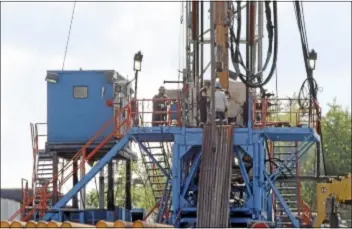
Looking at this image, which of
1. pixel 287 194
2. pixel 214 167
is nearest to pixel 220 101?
pixel 214 167

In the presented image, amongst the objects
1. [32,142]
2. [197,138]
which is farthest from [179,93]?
[32,142]

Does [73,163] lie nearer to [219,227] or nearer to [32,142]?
[32,142]

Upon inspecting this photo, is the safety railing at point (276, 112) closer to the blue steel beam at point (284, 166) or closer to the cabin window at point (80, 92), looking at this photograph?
the blue steel beam at point (284, 166)

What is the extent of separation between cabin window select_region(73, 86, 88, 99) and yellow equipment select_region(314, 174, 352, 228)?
8.19 meters

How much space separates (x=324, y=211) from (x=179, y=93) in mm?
5846

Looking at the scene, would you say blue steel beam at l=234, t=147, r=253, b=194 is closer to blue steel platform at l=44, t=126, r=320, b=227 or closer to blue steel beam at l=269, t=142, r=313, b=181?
blue steel platform at l=44, t=126, r=320, b=227

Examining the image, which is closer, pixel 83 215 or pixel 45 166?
pixel 83 215

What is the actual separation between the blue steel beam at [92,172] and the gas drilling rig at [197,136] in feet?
0.09

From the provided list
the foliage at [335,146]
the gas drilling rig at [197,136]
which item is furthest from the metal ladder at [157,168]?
the foliage at [335,146]

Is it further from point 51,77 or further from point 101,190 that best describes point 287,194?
point 51,77

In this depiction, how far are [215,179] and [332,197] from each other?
3.20m

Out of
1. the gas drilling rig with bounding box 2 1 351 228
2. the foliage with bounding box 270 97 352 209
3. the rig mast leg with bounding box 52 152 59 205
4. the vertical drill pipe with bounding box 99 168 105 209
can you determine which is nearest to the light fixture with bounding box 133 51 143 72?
the gas drilling rig with bounding box 2 1 351 228

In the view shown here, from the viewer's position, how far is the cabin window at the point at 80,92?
38844 millimetres

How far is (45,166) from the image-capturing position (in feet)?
132
